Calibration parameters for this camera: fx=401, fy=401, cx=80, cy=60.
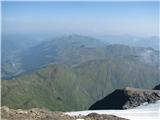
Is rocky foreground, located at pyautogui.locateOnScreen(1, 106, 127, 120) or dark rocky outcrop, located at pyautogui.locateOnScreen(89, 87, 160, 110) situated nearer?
rocky foreground, located at pyautogui.locateOnScreen(1, 106, 127, 120)

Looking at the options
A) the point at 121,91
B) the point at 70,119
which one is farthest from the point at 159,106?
the point at 121,91

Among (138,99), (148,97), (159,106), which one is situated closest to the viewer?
(159,106)

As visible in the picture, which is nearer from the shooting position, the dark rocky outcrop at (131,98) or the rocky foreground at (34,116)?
the rocky foreground at (34,116)

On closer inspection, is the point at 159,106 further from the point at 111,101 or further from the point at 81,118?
the point at 111,101

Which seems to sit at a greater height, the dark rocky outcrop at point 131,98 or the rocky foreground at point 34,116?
the rocky foreground at point 34,116

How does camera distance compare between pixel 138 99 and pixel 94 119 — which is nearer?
pixel 94 119

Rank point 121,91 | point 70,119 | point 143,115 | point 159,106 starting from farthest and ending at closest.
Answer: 1. point 121,91
2. point 159,106
3. point 143,115
4. point 70,119

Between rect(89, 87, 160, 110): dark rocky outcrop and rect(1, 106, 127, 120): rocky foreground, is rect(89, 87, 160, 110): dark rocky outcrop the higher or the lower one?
the lower one

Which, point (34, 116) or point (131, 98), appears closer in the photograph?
point (34, 116)

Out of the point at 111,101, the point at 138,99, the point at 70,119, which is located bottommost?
the point at 111,101

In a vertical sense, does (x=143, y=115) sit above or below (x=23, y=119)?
below

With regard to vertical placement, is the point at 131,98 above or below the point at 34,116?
below
